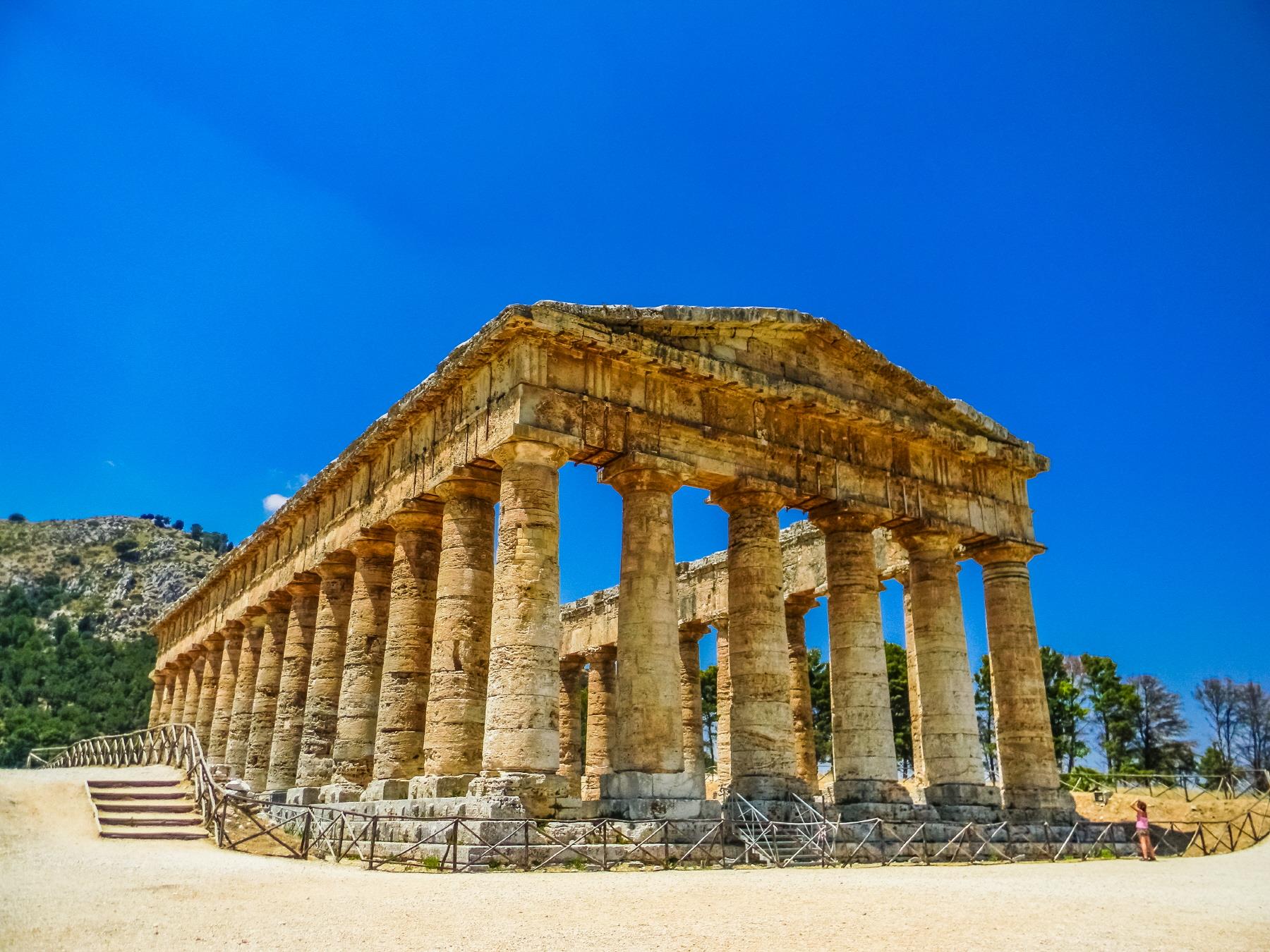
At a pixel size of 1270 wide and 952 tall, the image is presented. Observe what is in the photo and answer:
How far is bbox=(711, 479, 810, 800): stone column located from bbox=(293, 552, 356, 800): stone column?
33.8 feet

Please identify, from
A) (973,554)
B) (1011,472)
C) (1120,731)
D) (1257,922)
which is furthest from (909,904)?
(1120,731)

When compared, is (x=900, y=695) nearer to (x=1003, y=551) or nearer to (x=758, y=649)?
(x=1003, y=551)

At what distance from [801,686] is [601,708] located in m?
7.45

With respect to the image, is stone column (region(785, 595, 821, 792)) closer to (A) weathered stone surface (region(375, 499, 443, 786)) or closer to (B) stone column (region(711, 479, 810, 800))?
(B) stone column (region(711, 479, 810, 800))

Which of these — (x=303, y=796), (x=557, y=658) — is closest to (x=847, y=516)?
(x=557, y=658)

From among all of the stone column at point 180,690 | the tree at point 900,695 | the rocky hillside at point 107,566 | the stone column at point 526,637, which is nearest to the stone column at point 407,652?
the stone column at point 526,637

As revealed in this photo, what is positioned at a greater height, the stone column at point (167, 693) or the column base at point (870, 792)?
the stone column at point (167, 693)

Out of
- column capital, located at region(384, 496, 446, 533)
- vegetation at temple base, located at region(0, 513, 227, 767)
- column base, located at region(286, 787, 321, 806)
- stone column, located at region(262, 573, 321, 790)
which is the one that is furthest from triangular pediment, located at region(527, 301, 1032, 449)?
vegetation at temple base, located at region(0, 513, 227, 767)

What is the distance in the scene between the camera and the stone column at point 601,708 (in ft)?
109

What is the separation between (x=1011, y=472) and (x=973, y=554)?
2.69 m

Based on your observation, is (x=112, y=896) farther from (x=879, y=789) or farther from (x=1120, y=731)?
(x=1120, y=731)

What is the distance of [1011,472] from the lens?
87.2ft

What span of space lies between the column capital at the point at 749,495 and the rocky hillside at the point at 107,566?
94.9 metres

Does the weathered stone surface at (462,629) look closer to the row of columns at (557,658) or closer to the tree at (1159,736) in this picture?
the row of columns at (557,658)
